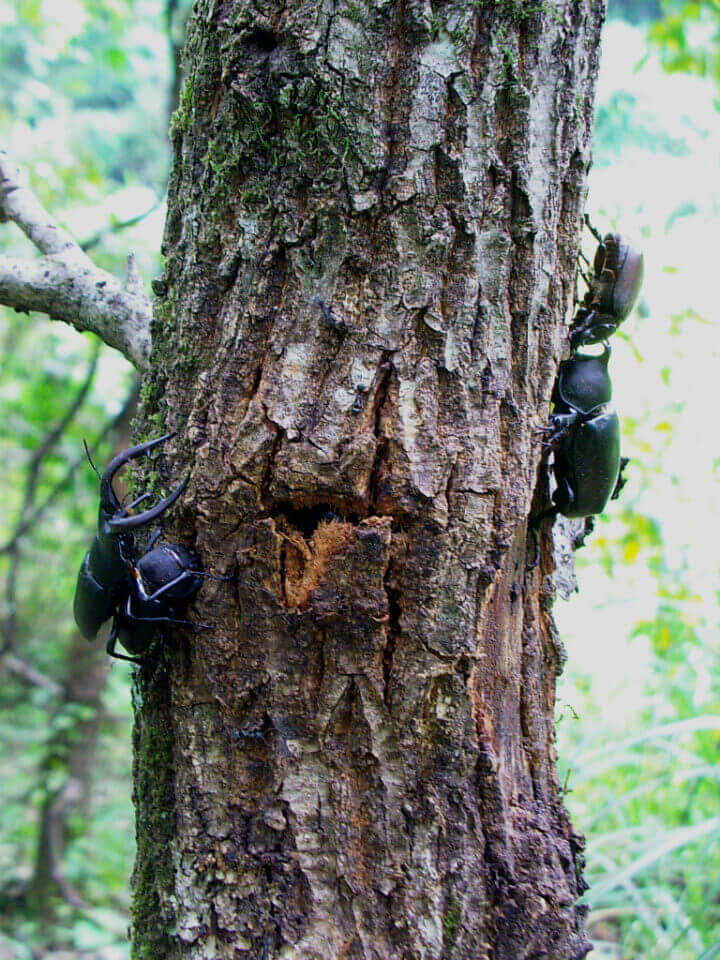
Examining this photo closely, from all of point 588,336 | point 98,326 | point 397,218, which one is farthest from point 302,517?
point 588,336

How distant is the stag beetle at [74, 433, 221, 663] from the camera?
130 cm

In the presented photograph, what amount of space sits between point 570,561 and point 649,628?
2.09 m

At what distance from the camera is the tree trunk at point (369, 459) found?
114cm

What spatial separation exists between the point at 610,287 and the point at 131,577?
4.96ft

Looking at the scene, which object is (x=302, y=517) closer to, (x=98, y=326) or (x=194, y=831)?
(x=194, y=831)

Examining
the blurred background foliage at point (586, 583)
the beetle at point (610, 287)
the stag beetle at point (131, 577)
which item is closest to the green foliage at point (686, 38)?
the blurred background foliage at point (586, 583)

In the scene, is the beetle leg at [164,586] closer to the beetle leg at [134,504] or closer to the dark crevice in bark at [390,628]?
the beetle leg at [134,504]

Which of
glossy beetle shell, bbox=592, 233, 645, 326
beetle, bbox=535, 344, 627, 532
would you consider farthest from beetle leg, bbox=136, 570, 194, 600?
glossy beetle shell, bbox=592, 233, 645, 326

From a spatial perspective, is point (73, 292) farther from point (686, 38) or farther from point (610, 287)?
point (686, 38)

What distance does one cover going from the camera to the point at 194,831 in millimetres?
1271

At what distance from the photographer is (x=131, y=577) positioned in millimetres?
1688

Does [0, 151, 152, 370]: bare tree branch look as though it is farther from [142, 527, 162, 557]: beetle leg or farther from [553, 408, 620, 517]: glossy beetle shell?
[553, 408, 620, 517]: glossy beetle shell

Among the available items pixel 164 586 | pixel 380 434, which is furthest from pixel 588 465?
pixel 164 586

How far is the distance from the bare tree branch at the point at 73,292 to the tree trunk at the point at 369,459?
1.20ft
